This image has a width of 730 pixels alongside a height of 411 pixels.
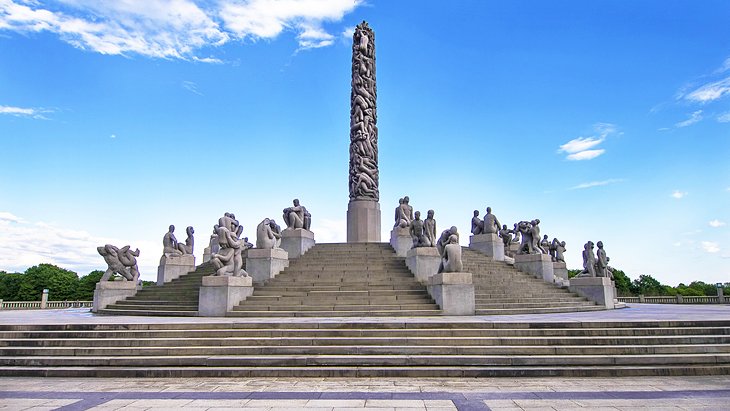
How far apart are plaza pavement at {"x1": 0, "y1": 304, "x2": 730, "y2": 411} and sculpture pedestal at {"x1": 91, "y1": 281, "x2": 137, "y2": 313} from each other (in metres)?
10.8

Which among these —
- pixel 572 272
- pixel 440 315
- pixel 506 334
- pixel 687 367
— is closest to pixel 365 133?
pixel 440 315

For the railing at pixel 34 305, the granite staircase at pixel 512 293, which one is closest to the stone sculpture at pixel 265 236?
the granite staircase at pixel 512 293

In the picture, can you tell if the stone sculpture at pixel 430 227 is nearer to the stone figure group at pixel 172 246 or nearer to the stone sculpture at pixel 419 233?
the stone sculpture at pixel 419 233

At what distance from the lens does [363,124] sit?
1183 inches

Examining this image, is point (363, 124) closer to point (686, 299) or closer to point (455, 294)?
point (455, 294)

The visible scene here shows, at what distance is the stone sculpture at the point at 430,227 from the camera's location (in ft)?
63.3

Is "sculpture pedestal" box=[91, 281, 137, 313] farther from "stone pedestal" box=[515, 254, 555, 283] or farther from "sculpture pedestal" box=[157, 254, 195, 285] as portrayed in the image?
"stone pedestal" box=[515, 254, 555, 283]

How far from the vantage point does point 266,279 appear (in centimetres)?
1938

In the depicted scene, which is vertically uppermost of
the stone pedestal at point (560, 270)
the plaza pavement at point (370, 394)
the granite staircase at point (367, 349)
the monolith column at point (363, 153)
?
the monolith column at point (363, 153)

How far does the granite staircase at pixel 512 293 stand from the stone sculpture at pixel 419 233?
2.45 meters

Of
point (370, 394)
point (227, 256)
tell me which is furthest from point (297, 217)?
point (370, 394)

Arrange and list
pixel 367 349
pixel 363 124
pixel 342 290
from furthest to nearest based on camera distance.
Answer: pixel 363 124 < pixel 342 290 < pixel 367 349

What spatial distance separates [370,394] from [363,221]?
831 inches

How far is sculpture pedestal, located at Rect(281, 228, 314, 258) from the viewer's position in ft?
74.9
